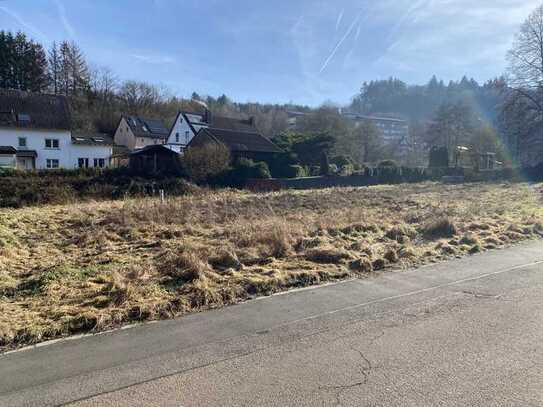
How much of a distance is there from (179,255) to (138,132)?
5629cm

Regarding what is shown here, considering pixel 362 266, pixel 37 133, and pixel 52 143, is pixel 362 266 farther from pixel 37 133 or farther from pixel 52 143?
pixel 52 143

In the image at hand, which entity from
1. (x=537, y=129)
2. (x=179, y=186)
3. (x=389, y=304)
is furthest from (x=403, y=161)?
(x=389, y=304)

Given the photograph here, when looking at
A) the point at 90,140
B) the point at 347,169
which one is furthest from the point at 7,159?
the point at 347,169

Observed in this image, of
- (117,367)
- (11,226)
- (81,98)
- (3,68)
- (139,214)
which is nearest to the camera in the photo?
(117,367)

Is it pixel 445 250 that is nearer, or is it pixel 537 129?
pixel 445 250

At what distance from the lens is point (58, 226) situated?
13.6 m

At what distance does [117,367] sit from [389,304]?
12.8 feet

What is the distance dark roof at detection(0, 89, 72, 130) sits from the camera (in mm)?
42406

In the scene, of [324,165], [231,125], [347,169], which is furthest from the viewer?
[231,125]

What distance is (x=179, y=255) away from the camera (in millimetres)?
8227

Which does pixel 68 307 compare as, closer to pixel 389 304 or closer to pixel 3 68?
pixel 389 304

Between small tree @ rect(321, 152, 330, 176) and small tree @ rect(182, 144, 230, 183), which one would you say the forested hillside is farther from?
small tree @ rect(182, 144, 230, 183)

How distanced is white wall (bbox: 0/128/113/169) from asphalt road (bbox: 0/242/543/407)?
148ft

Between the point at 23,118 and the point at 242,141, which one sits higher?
the point at 23,118
